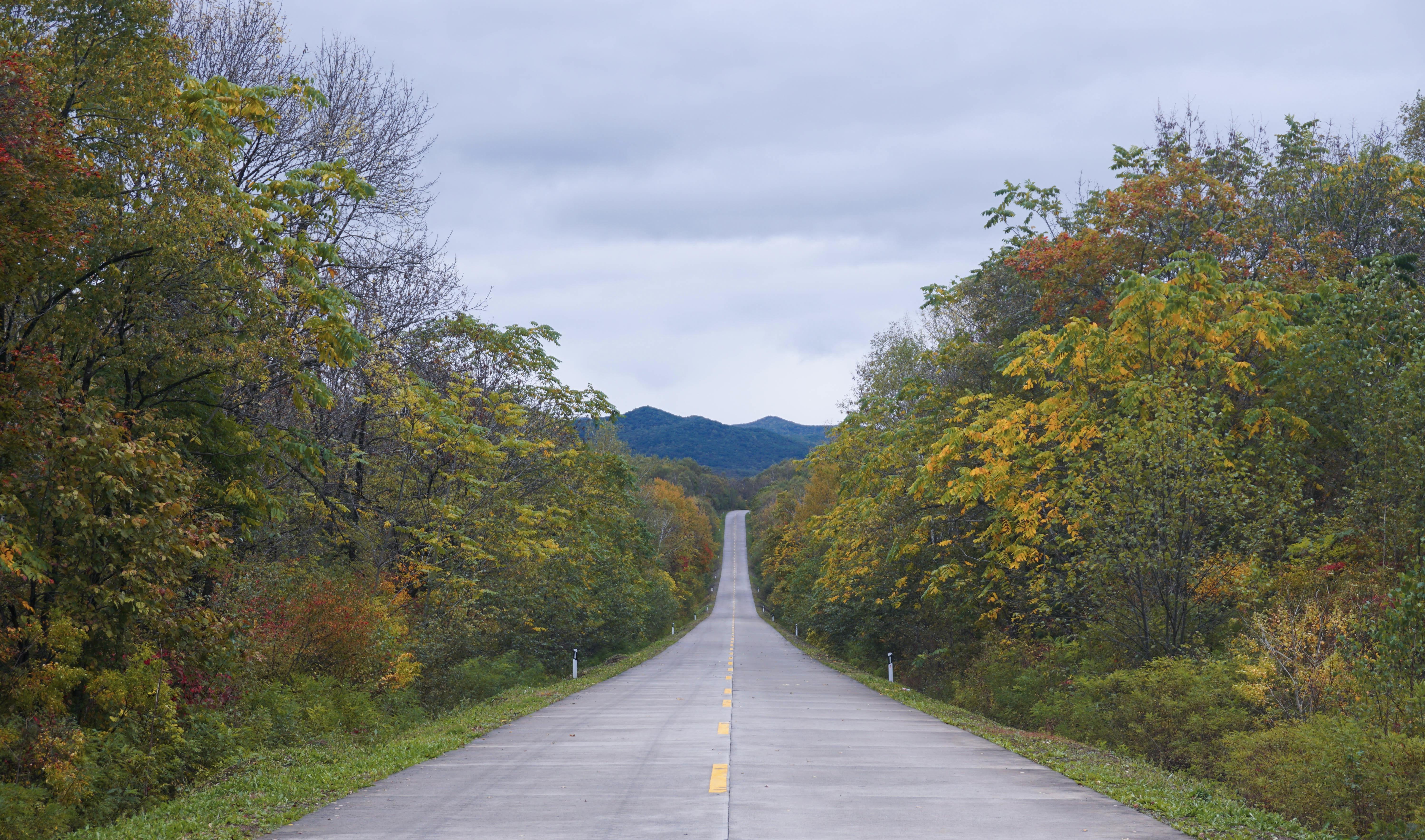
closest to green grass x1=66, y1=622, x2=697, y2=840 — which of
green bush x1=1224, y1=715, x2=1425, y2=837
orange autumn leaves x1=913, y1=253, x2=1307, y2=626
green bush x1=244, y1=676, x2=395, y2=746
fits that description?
green bush x1=244, y1=676, x2=395, y2=746

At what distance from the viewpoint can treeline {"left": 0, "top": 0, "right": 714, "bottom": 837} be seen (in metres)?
9.70

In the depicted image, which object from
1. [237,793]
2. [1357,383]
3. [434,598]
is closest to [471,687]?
[434,598]

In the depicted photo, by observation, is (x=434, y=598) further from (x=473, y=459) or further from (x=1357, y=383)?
(x=1357, y=383)

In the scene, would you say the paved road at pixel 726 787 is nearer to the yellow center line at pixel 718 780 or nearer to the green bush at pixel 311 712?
the yellow center line at pixel 718 780

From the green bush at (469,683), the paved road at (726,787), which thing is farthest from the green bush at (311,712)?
the green bush at (469,683)

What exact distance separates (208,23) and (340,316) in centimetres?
808

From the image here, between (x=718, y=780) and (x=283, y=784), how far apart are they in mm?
4148

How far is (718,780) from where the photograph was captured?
9.15 meters

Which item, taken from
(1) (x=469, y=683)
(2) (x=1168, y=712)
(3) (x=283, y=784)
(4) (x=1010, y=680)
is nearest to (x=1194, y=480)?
(2) (x=1168, y=712)

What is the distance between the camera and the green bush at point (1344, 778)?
815 cm

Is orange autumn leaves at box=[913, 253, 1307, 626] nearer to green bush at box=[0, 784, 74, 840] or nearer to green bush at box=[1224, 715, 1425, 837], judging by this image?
green bush at box=[1224, 715, 1425, 837]

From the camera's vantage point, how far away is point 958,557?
2488 cm

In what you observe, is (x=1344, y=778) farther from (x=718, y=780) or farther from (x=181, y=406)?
(x=181, y=406)

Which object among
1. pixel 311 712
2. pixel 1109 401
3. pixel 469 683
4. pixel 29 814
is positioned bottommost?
pixel 469 683
